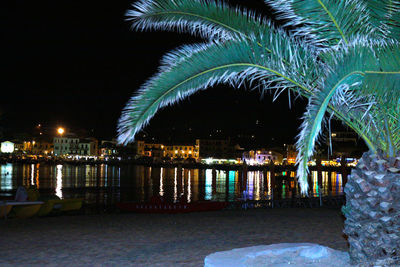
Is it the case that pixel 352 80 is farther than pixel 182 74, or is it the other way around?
pixel 182 74

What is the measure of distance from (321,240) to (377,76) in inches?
267

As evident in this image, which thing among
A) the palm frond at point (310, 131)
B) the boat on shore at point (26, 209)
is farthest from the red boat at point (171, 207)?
the palm frond at point (310, 131)

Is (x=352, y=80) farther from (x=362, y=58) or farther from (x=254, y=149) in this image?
(x=254, y=149)

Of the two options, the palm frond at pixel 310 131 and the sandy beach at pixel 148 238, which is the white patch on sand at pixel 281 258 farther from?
the palm frond at pixel 310 131

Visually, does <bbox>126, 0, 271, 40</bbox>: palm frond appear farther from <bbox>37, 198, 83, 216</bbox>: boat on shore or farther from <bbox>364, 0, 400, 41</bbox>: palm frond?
<bbox>37, 198, 83, 216</bbox>: boat on shore

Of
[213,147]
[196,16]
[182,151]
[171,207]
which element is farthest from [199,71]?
[182,151]

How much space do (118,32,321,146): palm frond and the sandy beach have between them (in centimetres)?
325

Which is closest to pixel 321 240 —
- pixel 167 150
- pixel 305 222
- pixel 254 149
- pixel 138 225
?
pixel 305 222

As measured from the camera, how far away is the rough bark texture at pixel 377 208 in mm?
5848

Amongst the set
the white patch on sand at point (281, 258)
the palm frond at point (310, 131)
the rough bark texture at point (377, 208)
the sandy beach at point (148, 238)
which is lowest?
the sandy beach at point (148, 238)

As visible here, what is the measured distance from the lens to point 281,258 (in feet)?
23.7

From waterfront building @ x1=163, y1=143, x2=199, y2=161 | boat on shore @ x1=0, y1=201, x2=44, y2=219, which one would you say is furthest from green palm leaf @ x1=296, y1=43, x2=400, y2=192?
waterfront building @ x1=163, y1=143, x2=199, y2=161

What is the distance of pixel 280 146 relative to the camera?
603 feet

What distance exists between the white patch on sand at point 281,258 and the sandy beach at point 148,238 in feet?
3.19
